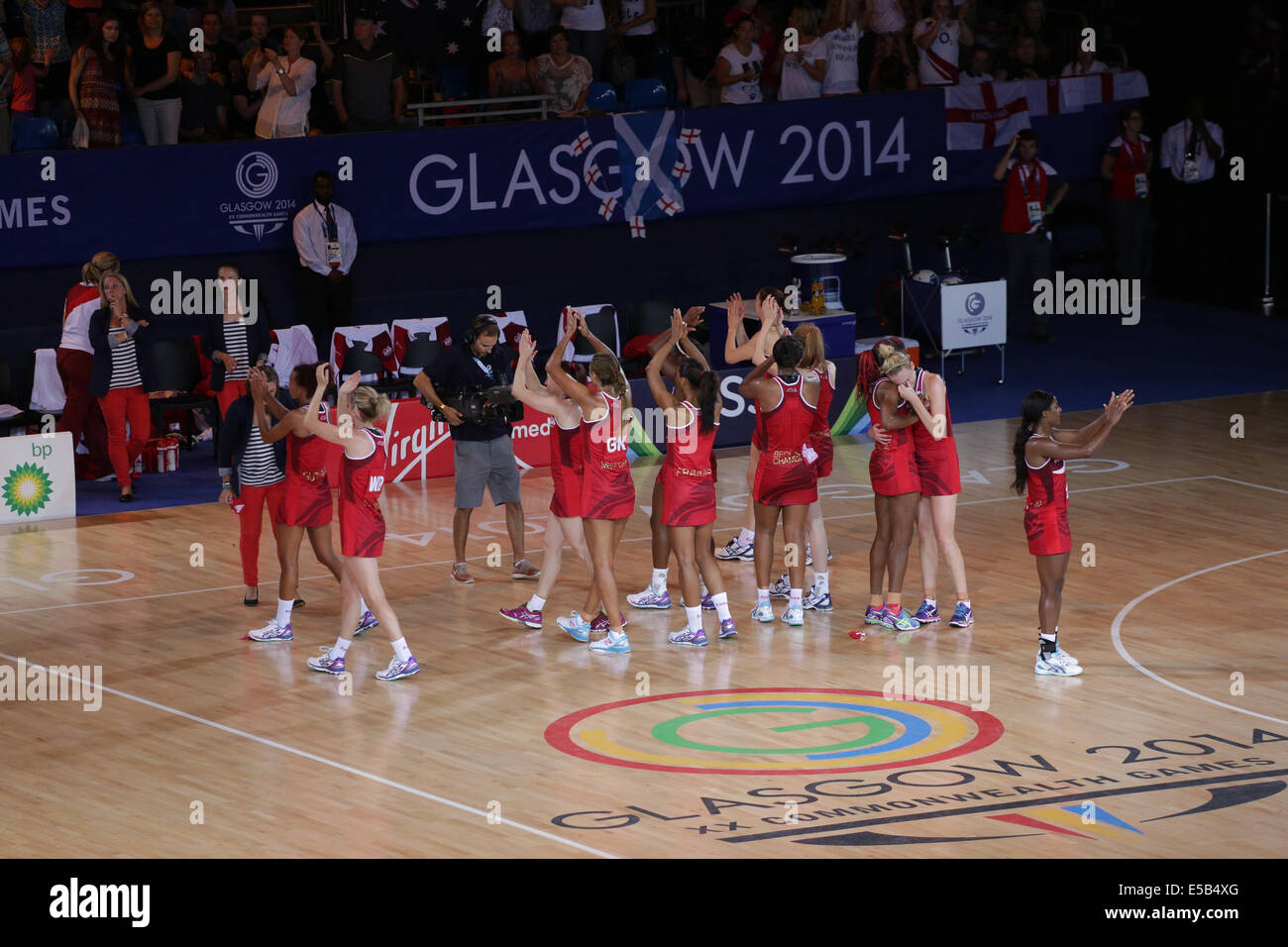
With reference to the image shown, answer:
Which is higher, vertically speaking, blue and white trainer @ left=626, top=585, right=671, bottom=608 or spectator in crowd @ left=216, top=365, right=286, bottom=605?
spectator in crowd @ left=216, top=365, right=286, bottom=605

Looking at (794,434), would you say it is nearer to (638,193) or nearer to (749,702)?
(749,702)

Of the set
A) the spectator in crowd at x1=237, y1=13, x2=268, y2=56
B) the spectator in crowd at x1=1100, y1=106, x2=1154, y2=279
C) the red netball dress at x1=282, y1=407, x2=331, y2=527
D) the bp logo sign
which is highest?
the spectator in crowd at x1=237, y1=13, x2=268, y2=56

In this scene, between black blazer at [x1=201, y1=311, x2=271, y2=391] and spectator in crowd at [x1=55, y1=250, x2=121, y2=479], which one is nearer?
black blazer at [x1=201, y1=311, x2=271, y2=391]

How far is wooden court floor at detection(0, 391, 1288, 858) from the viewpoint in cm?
1027

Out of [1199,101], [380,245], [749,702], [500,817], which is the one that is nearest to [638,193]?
[380,245]

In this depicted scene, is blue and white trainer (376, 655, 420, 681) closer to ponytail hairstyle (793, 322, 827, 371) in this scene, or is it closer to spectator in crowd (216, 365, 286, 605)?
spectator in crowd (216, 365, 286, 605)

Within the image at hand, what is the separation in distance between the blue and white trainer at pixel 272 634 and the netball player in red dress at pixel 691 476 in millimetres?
2748

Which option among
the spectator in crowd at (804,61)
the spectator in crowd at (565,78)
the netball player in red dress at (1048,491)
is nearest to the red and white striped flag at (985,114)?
the spectator in crowd at (804,61)

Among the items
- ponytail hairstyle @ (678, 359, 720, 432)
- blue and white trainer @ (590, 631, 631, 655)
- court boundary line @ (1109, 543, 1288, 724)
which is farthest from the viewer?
blue and white trainer @ (590, 631, 631, 655)

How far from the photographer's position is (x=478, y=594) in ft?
49.6

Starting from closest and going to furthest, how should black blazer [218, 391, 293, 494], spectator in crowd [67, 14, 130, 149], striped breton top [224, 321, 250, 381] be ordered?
black blazer [218, 391, 293, 494]
striped breton top [224, 321, 250, 381]
spectator in crowd [67, 14, 130, 149]

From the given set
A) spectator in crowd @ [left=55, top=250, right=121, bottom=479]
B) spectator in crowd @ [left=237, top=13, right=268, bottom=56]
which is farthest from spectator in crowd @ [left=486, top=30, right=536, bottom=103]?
spectator in crowd @ [left=55, top=250, right=121, bottom=479]

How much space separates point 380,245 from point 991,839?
13.7 m

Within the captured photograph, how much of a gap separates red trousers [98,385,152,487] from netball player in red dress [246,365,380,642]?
15.2ft
